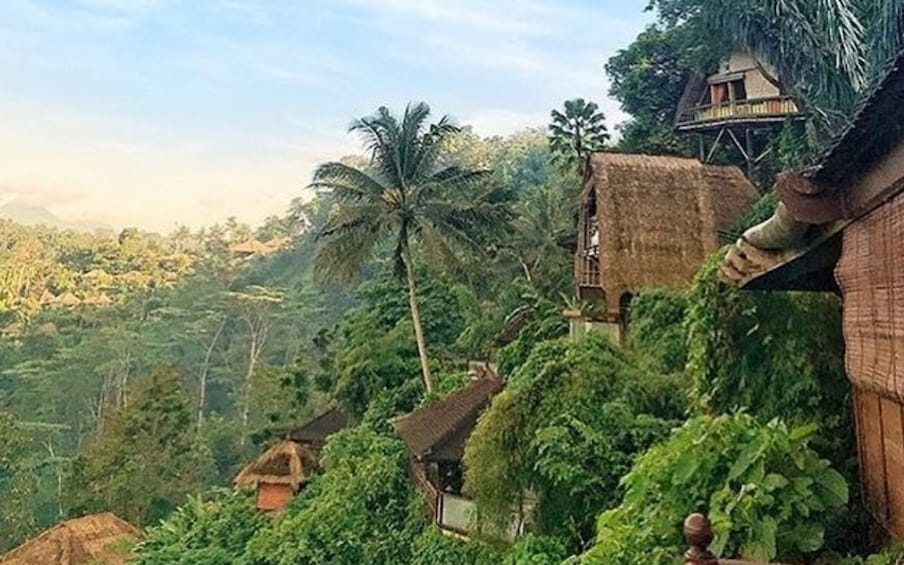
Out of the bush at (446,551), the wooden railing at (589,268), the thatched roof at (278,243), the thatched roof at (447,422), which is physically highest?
the thatched roof at (278,243)

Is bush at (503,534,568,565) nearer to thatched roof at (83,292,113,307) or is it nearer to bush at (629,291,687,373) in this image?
bush at (629,291,687,373)

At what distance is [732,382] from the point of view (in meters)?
6.22

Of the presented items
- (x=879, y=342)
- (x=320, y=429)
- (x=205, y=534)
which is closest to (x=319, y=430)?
(x=320, y=429)

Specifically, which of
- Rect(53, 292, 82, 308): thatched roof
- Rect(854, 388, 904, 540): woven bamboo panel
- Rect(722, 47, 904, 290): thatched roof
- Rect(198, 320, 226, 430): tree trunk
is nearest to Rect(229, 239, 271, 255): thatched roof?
Rect(53, 292, 82, 308): thatched roof

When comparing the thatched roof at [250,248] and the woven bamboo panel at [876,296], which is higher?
the thatched roof at [250,248]

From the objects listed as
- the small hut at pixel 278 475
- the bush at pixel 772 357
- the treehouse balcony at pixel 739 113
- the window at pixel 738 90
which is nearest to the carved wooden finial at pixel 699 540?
the bush at pixel 772 357

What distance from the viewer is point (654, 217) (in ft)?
47.6

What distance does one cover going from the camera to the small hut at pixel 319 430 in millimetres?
22891

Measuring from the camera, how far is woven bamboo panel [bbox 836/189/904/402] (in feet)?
10.9

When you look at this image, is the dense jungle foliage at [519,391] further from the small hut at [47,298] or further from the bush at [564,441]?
the small hut at [47,298]

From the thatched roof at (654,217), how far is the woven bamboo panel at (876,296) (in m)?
9.89

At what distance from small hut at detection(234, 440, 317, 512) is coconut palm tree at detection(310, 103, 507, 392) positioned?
159 inches

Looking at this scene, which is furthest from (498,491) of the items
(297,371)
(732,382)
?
(297,371)

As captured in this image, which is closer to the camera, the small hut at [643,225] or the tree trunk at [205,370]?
the small hut at [643,225]
